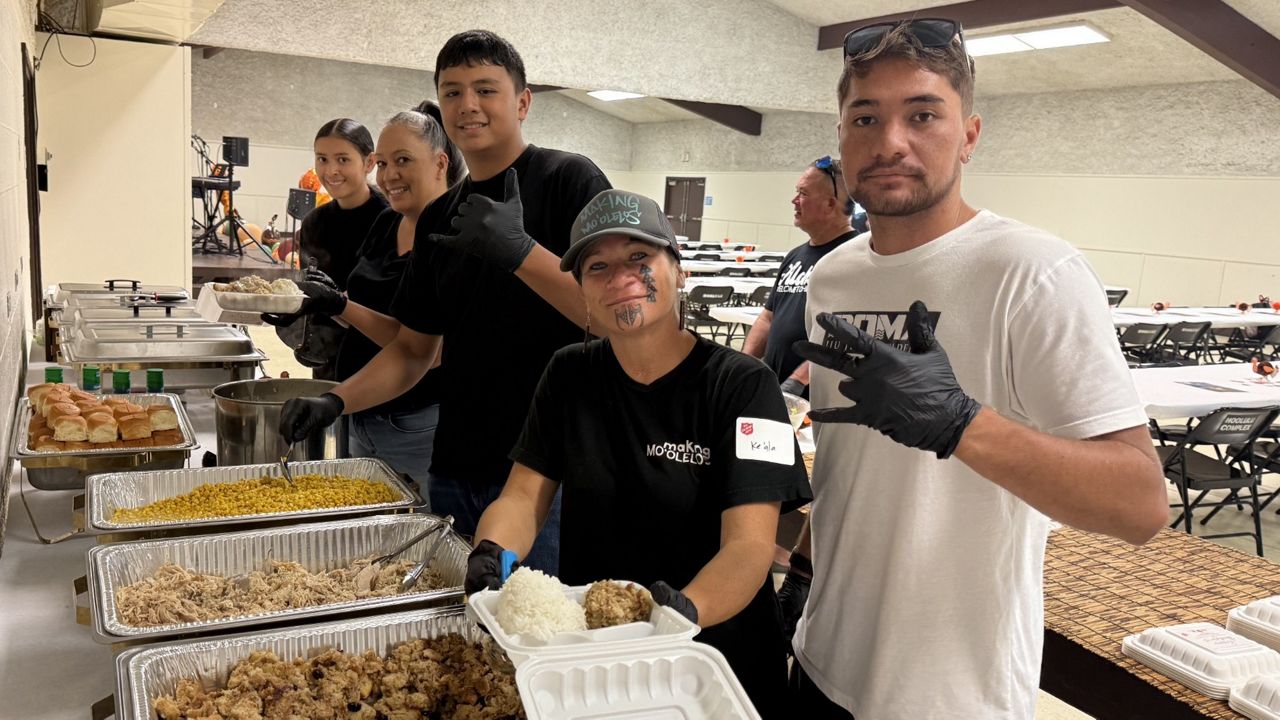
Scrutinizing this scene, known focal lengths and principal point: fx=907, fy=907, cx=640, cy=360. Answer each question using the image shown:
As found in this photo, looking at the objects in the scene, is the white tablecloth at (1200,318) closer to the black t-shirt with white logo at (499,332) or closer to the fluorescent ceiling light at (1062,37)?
the fluorescent ceiling light at (1062,37)

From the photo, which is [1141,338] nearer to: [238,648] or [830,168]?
[830,168]

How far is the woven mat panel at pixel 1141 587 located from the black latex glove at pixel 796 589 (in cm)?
53

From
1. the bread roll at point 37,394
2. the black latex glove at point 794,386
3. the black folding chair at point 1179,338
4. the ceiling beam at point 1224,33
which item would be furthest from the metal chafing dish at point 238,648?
the ceiling beam at point 1224,33

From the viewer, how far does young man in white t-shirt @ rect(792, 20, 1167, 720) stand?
34.5 inches

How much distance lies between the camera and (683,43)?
9.77 meters

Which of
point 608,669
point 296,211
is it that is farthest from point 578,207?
point 296,211

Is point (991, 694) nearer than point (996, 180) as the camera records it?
Yes

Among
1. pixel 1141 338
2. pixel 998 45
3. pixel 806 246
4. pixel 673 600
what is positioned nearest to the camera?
pixel 673 600

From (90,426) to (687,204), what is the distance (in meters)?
15.0

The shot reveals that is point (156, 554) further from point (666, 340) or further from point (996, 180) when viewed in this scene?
point (996, 180)

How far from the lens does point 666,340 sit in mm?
1220

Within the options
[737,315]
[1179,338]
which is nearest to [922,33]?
[737,315]

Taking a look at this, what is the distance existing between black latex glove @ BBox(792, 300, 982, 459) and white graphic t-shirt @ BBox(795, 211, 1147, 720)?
0.41 ft

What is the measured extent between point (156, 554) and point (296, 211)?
6562mm
